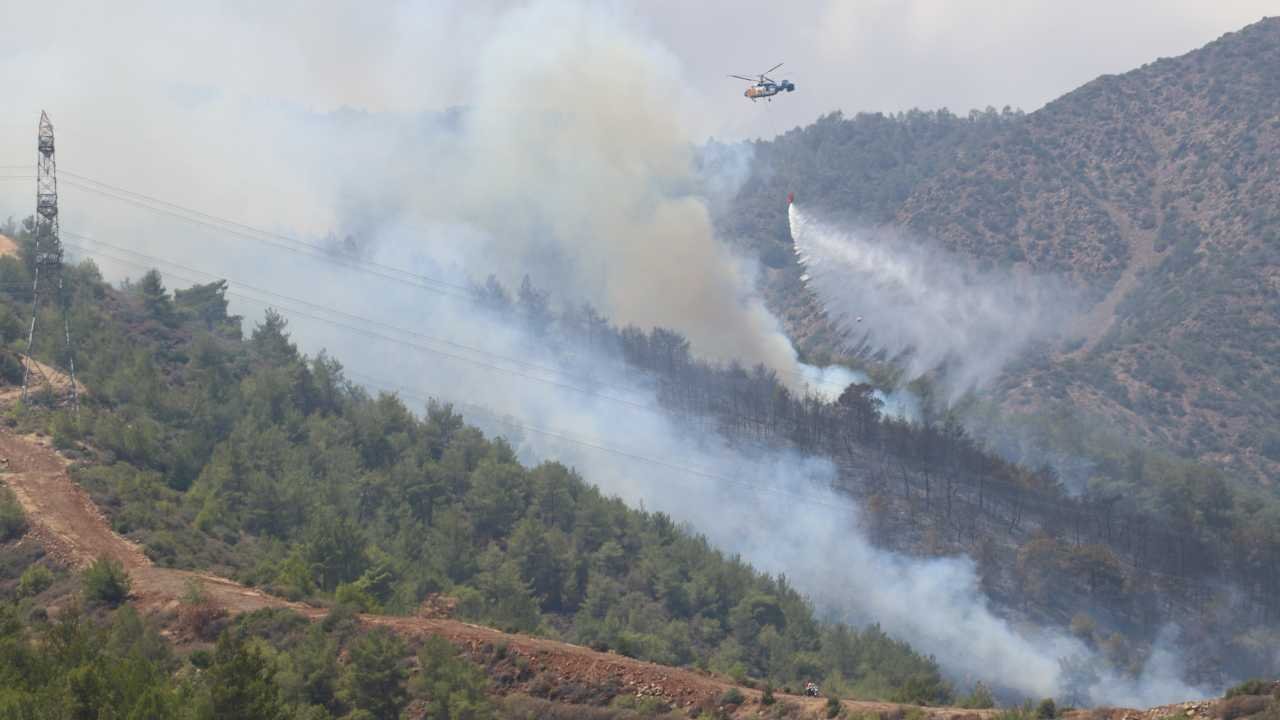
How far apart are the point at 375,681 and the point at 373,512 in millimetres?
62268

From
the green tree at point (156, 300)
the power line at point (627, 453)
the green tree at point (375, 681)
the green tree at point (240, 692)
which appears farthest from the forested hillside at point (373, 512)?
the green tree at point (240, 692)

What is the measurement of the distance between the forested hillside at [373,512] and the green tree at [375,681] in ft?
60.1

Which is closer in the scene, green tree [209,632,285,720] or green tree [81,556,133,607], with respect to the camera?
green tree [209,632,285,720]

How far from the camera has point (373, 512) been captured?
15238 cm

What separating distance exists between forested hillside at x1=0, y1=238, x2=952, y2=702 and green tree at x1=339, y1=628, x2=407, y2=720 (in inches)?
722

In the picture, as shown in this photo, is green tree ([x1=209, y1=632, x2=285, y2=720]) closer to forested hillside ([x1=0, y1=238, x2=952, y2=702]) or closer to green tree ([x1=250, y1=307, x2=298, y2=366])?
forested hillside ([x1=0, y1=238, x2=952, y2=702])

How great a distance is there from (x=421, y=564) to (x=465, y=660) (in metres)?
47.8

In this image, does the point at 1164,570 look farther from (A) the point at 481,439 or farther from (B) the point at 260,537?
(B) the point at 260,537

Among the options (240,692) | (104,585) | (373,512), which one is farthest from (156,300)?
(240,692)

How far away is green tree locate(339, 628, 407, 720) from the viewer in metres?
90.8

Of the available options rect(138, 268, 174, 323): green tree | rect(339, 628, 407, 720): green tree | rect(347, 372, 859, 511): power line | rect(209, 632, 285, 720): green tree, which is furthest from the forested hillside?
rect(209, 632, 285, 720): green tree

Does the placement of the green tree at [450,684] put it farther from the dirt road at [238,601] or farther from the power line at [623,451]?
the power line at [623,451]

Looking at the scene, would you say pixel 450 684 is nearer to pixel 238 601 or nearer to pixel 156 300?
pixel 238 601

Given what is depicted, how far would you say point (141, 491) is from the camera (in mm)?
124562
